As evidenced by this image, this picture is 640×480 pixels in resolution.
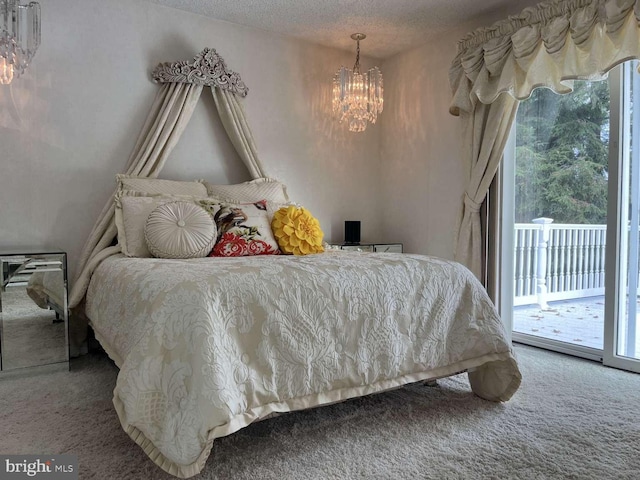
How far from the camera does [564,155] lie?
3.37 meters

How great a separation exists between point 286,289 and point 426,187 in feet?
9.05

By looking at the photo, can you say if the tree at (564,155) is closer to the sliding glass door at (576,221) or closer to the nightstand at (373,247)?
the sliding glass door at (576,221)

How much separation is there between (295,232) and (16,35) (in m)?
1.95

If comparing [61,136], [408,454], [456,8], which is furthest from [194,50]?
[408,454]

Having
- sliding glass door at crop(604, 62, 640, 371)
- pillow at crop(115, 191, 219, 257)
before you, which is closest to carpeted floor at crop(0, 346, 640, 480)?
sliding glass door at crop(604, 62, 640, 371)

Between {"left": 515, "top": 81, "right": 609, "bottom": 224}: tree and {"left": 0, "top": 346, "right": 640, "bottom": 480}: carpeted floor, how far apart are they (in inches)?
50.5

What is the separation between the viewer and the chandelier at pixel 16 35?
2564mm

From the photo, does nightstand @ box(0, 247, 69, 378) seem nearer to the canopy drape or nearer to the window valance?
the canopy drape

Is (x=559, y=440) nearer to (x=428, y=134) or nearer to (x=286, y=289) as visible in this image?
(x=286, y=289)

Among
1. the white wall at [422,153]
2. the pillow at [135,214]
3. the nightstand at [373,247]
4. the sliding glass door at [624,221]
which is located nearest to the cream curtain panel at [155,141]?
the pillow at [135,214]

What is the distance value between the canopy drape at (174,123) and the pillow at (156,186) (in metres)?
0.13

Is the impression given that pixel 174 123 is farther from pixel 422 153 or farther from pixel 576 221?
pixel 576 221

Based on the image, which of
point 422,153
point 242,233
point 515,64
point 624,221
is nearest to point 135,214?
point 242,233

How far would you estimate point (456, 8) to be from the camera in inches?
140
